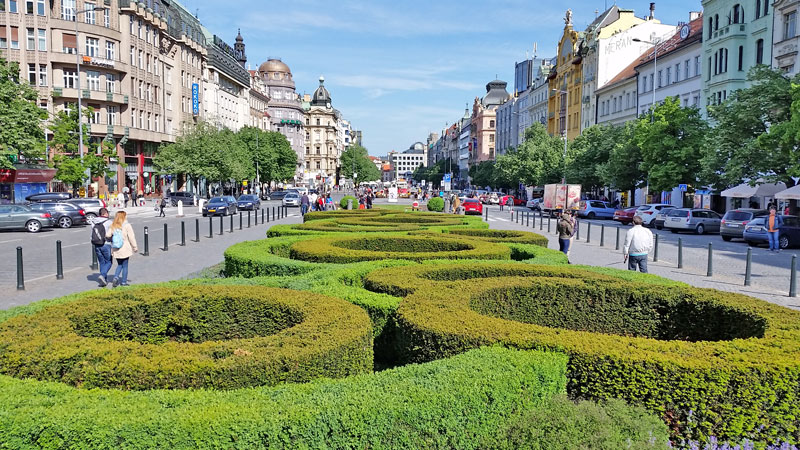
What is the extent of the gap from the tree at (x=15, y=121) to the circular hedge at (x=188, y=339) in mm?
34600

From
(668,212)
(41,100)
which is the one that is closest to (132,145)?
(41,100)

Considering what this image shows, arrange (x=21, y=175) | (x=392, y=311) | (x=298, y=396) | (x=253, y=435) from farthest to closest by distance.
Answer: (x=21, y=175) → (x=392, y=311) → (x=298, y=396) → (x=253, y=435)

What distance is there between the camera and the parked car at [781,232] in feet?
84.7

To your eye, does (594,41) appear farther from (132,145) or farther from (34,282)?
(34,282)

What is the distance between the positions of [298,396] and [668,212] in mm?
35979

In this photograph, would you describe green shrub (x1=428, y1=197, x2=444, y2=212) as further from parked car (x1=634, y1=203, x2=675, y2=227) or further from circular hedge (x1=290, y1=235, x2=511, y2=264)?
circular hedge (x1=290, y1=235, x2=511, y2=264)

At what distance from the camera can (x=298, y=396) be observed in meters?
4.12

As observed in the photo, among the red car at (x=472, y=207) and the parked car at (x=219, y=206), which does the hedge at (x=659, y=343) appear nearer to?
the parked car at (x=219, y=206)

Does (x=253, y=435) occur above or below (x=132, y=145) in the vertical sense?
below

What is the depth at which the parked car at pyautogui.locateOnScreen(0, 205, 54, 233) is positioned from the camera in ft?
98.8

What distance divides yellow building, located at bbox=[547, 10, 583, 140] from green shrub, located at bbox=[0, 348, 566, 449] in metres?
79.2

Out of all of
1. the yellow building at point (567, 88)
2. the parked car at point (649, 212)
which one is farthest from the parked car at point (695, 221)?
the yellow building at point (567, 88)

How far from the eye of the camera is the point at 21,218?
30.3 meters

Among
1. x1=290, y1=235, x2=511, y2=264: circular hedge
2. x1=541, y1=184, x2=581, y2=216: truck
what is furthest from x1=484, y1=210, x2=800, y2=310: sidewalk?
x1=541, y1=184, x2=581, y2=216: truck
